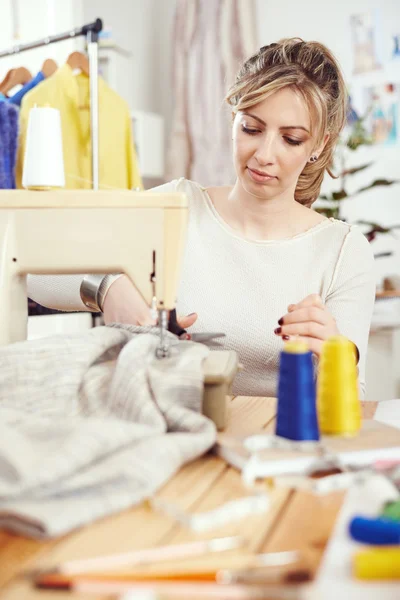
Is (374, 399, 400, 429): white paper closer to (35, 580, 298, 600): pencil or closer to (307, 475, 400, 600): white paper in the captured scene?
(307, 475, 400, 600): white paper

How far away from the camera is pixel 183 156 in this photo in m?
3.95

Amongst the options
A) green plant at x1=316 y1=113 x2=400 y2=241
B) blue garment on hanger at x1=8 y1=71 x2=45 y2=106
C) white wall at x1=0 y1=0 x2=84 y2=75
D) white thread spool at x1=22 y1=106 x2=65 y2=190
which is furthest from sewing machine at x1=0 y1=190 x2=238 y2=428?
white wall at x1=0 y1=0 x2=84 y2=75

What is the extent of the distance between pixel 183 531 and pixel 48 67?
2.64 metres

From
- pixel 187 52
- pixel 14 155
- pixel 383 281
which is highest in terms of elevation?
pixel 187 52

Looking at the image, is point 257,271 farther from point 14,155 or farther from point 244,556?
point 14,155

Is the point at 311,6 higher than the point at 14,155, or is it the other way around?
the point at 311,6

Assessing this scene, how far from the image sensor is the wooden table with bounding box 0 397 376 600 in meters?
0.59

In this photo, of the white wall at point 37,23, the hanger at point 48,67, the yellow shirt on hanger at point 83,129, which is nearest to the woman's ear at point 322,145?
the yellow shirt on hanger at point 83,129

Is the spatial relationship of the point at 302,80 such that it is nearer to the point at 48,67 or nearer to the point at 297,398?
the point at 297,398

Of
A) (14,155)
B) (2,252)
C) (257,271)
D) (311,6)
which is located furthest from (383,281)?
(2,252)

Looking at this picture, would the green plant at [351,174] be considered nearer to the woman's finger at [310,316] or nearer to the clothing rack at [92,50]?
the clothing rack at [92,50]

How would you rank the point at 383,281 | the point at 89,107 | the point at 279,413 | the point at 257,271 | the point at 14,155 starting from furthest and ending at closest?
the point at 383,281, the point at 89,107, the point at 14,155, the point at 257,271, the point at 279,413

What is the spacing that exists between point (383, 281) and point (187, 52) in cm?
161

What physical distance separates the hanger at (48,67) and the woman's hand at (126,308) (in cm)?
187
